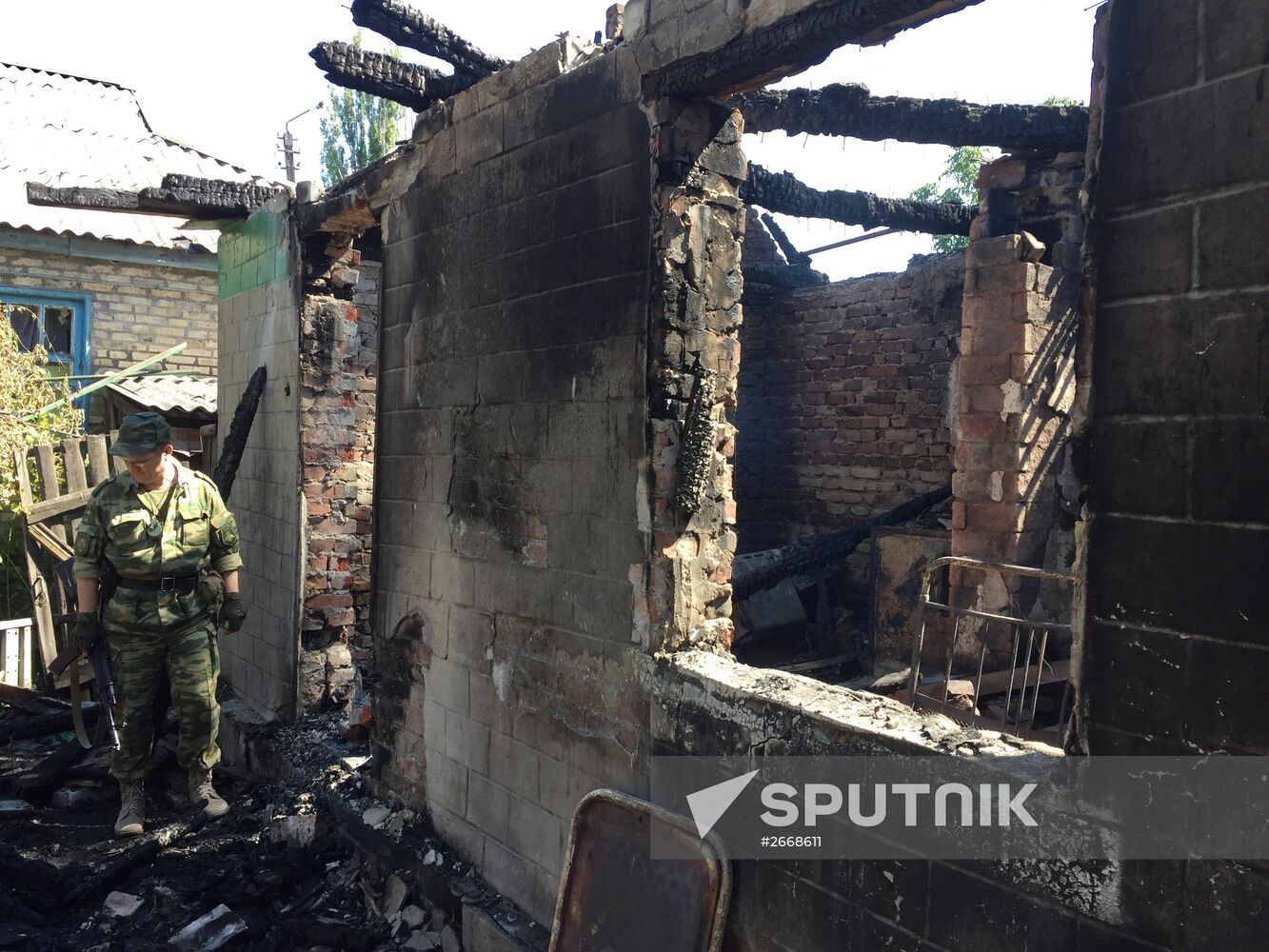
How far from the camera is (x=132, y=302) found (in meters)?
11.3

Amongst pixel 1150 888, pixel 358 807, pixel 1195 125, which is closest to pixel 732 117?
pixel 1195 125

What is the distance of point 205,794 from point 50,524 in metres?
3.10

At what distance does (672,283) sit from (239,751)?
14.7 ft

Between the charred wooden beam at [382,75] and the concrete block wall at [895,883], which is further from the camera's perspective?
the charred wooden beam at [382,75]

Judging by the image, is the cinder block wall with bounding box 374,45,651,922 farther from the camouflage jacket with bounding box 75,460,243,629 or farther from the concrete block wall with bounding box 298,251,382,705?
the camouflage jacket with bounding box 75,460,243,629

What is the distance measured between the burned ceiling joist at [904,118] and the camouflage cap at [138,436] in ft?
12.1

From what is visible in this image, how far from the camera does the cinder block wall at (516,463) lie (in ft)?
10.4

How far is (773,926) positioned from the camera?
102 inches

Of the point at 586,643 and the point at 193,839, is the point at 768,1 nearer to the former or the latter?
the point at 586,643

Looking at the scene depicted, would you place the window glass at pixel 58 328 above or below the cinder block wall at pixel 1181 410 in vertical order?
above

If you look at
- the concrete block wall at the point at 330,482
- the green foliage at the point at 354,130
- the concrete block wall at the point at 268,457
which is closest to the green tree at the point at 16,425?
the concrete block wall at the point at 268,457

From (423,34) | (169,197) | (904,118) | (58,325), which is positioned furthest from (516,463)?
(58,325)

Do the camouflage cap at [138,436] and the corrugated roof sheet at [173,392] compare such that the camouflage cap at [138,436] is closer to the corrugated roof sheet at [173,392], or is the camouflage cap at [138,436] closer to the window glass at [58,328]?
the corrugated roof sheet at [173,392]

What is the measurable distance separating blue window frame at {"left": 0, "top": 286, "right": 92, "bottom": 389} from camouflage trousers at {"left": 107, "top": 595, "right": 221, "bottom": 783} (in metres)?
7.21
